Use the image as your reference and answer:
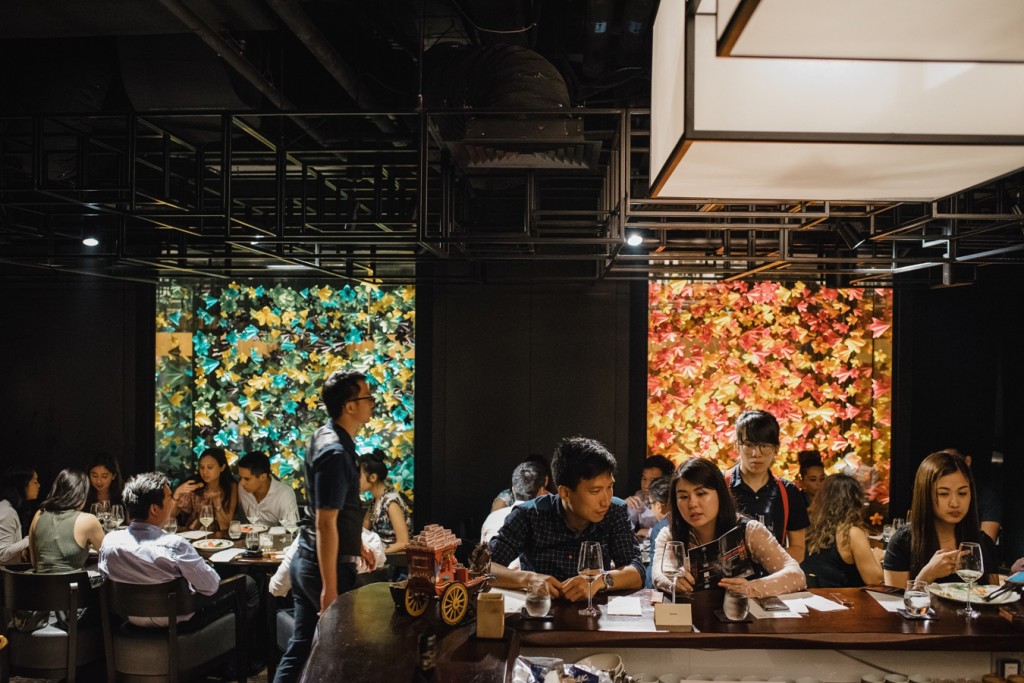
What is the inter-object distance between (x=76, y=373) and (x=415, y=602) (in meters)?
6.51

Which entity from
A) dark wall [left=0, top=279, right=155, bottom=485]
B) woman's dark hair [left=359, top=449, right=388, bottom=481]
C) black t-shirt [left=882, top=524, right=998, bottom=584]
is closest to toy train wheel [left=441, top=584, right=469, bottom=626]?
black t-shirt [left=882, top=524, right=998, bottom=584]

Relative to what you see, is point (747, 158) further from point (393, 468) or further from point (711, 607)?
point (393, 468)

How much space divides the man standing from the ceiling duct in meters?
1.29

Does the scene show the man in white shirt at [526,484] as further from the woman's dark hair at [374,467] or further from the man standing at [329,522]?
the man standing at [329,522]

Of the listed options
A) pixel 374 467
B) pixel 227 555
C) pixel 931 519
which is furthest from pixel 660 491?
pixel 227 555

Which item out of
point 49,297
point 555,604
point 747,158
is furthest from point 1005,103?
point 49,297

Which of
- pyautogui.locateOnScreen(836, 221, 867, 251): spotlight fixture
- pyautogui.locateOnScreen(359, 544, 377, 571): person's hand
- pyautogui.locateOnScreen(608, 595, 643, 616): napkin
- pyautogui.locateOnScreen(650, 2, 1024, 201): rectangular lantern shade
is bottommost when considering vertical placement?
pyautogui.locateOnScreen(359, 544, 377, 571): person's hand

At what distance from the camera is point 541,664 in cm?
257

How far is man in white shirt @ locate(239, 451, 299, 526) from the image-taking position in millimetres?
6266

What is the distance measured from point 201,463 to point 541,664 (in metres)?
4.58

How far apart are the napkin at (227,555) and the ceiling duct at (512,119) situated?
2.96 meters

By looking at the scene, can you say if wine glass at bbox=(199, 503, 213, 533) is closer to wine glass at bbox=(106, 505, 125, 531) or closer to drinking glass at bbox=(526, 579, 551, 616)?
wine glass at bbox=(106, 505, 125, 531)

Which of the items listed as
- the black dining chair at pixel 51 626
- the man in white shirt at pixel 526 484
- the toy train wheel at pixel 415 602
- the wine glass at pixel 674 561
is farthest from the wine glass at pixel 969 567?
the black dining chair at pixel 51 626

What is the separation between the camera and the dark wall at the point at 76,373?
8000mm
